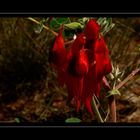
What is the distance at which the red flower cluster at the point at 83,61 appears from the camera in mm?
1533

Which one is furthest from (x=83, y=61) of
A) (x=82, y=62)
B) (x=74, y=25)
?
(x=74, y=25)

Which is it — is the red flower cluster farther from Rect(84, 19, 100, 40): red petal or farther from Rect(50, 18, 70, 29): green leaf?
Rect(50, 18, 70, 29): green leaf

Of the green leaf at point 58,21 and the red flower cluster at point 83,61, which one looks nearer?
the red flower cluster at point 83,61

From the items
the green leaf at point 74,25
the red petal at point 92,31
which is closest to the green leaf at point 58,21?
the green leaf at point 74,25

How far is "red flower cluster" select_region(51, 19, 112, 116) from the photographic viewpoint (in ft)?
5.03

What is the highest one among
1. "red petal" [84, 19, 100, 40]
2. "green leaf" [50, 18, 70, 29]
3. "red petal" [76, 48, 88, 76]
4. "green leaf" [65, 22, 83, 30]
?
"green leaf" [50, 18, 70, 29]

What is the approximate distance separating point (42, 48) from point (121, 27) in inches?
15.0

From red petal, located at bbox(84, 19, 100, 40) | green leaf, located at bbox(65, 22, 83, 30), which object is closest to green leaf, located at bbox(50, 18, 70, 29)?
green leaf, located at bbox(65, 22, 83, 30)

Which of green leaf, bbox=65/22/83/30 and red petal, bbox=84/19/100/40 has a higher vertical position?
green leaf, bbox=65/22/83/30

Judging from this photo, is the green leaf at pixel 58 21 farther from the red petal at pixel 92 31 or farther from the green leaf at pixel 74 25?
the red petal at pixel 92 31

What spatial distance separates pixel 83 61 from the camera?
5.04 ft

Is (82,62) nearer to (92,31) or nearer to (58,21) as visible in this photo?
(92,31)

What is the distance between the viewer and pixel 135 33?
9.43 ft
